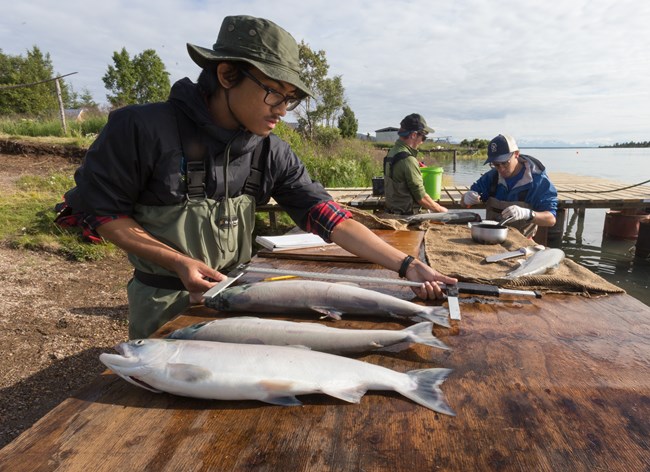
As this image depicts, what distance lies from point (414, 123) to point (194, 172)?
597 cm

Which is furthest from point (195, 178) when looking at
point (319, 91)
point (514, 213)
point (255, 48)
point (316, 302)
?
point (319, 91)

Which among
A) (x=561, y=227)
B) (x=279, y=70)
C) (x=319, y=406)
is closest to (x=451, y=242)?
(x=279, y=70)

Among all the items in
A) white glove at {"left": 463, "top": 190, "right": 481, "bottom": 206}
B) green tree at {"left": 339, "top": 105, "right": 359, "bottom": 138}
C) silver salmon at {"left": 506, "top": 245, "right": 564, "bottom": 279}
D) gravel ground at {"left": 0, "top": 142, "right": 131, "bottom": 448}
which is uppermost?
green tree at {"left": 339, "top": 105, "right": 359, "bottom": 138}

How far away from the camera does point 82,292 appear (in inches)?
252

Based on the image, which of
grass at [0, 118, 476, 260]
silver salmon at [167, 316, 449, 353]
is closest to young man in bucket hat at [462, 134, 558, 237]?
silver salmon at [167, 316, 449, 353]

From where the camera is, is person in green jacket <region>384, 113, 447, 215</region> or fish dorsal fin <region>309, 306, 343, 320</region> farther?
person in green jacket <region>384, 113, 447, 215</region>

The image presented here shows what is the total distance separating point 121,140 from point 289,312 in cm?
130

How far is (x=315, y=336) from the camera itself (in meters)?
1.84

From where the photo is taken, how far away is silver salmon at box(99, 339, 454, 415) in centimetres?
145

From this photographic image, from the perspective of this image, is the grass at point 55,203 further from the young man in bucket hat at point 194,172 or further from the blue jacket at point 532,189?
the young man in bucket hat at point 194,172

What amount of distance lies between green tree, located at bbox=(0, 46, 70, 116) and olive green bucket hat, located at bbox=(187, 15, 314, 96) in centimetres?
4822

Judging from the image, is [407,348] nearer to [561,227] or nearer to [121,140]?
[121,140]

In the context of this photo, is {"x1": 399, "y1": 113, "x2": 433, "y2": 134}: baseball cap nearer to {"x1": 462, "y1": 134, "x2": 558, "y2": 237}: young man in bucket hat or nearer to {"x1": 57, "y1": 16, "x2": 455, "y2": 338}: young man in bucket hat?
{"x1": 462, "y1": 134, "x2": 558, "y2": 237}: young man in bucket hat

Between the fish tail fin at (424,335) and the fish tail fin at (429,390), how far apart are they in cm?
19
